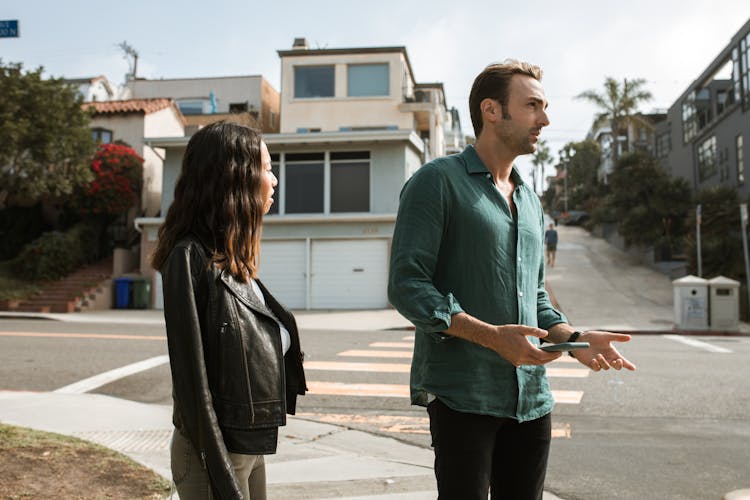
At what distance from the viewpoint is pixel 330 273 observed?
24.4m

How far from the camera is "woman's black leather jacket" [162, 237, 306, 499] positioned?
212 centimetres

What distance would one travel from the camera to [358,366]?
10.3 m

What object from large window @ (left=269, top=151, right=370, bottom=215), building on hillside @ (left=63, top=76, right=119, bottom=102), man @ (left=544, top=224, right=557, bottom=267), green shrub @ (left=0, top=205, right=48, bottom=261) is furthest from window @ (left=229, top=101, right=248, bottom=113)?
man @ (left=544, top=224, right=557, bottom=267)

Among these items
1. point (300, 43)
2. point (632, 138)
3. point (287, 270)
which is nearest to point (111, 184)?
point (287, 270)

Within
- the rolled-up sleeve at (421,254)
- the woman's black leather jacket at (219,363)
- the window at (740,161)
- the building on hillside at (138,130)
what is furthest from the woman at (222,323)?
the window at (740,161)

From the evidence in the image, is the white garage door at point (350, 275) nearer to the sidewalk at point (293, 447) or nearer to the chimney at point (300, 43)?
the chimney at point (300, 43)

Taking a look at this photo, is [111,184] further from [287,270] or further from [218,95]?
[218,95]

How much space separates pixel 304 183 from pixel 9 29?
1859cm

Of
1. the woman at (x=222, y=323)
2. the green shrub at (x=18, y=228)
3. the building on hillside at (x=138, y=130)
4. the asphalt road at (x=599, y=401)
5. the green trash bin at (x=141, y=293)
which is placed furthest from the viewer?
the building on hillside at (x=138, y=130)

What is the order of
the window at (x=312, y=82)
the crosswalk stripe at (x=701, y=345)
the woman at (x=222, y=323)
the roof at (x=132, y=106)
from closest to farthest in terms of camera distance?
1. the woman at (x=222, y=323)
2. the crosswalk stripe at (x=701, y=345)
3. the roof at (x=132, y=106)
4. the window at (x=312, y=82)

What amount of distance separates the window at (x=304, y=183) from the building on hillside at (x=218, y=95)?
39.3 ft

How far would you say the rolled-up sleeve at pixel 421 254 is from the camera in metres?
2.16

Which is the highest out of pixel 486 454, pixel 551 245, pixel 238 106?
pixel 238 106

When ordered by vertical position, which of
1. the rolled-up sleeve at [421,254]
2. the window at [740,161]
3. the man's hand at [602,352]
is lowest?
the man's hand at [602,352]
